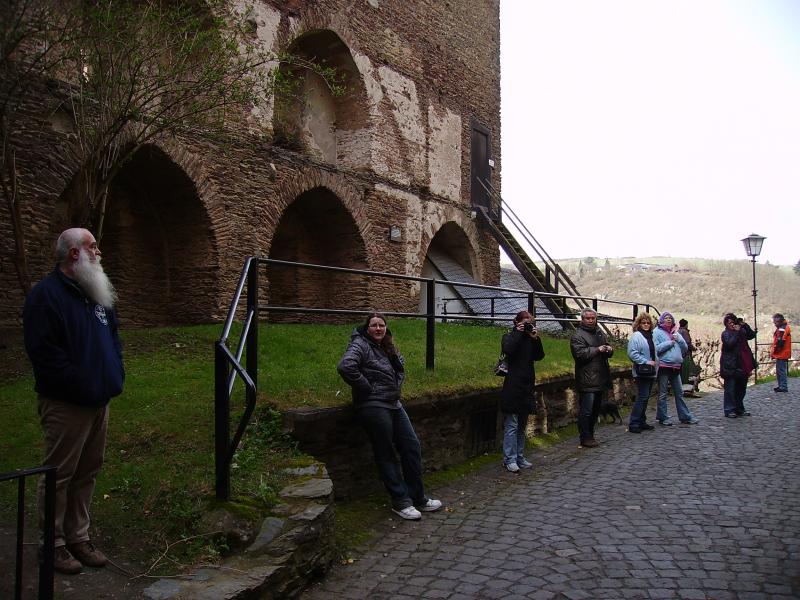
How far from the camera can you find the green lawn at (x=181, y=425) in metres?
3.92

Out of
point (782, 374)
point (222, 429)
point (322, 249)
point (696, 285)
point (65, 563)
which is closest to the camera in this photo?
point (65, 563)

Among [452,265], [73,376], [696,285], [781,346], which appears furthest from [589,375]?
[696,285]

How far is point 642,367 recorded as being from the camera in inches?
340

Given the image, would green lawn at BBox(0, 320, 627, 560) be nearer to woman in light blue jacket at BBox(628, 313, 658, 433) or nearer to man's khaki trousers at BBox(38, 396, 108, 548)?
man's khaki trousers at BBox(38, 396, 108, 548)

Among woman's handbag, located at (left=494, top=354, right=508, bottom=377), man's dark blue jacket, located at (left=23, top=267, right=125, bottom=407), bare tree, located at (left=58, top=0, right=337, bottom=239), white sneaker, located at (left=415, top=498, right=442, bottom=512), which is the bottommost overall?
white sneaker, located at (left=415, top=498, right=442, bottom=512)

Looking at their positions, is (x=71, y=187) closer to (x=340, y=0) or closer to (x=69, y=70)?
(x=69, y=70)

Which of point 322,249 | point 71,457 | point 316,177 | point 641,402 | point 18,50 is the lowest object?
point 641,402

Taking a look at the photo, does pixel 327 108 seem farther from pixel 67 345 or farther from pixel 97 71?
pixel 67 345

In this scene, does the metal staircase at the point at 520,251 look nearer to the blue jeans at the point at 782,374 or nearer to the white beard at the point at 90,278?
Result: the blue jeans at the point at 782,374

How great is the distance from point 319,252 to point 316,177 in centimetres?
232

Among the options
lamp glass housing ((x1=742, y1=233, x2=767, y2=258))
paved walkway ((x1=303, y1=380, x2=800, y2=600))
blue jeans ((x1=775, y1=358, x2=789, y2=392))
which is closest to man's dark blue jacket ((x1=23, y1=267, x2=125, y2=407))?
paved walkway ((x1=303, y1=380, x2=800, y2=600))

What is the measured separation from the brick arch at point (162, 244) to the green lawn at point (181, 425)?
316cm

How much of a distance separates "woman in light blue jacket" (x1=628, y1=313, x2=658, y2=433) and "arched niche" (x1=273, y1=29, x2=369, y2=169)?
334 inches

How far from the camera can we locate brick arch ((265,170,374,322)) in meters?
15.1
